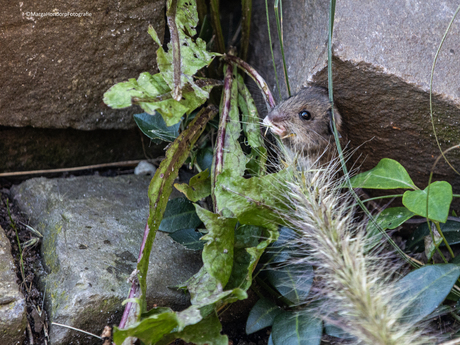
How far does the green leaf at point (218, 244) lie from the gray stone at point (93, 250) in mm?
314

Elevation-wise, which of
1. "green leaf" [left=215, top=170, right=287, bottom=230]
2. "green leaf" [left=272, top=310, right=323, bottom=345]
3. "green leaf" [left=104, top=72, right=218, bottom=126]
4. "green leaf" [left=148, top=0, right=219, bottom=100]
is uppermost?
"green leaf" [left=148, top=0, right=219, bottom=100]

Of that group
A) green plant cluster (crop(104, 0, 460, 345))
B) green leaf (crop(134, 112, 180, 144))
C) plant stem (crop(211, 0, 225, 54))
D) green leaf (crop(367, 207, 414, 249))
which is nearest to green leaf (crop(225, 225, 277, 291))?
green plant cluster (crop(104, 0, 460, 345))

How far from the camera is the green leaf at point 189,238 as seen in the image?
2.31 metres

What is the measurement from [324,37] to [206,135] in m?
0.90

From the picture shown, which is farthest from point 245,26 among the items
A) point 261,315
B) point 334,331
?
point 334,331

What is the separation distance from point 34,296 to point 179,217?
80 cm

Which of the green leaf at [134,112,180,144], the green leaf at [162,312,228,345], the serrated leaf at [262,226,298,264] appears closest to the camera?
the green leaf at [162,312,228,345]

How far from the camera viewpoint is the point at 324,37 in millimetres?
2555

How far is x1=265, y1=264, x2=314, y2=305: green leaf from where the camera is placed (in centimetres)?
208

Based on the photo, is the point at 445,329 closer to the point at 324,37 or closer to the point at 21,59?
the point at 324,37

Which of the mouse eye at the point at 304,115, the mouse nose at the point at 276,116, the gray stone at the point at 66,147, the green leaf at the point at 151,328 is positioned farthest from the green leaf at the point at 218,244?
the gray stone at the point at 66,147

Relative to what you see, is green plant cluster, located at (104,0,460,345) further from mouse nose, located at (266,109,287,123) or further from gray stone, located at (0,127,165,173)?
gray stone, located at (0,127,165,173)

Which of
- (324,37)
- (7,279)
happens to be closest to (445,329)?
(324,37)

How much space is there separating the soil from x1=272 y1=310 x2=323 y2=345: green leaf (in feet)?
0.95
